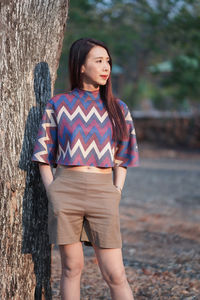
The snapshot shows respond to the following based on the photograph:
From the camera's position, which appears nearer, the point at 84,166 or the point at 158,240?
the point at 84,166

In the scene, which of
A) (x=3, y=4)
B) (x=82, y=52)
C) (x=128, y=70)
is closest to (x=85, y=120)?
(x=82, y=52)

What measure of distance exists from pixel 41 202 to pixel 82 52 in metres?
1.00

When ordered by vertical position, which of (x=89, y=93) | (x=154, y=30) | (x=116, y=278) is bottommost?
(x=116, y=278)

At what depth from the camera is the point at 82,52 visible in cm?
272

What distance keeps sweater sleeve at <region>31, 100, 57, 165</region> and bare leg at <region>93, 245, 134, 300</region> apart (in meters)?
0.64

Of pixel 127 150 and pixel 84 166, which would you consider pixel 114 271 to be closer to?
pixel 84 166

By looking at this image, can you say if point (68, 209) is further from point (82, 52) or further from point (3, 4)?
point (3, 4)

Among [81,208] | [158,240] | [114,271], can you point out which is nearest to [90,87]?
[81,208]

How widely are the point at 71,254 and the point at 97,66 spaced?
1.16 meters

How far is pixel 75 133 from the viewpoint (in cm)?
264

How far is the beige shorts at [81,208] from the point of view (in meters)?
2.55

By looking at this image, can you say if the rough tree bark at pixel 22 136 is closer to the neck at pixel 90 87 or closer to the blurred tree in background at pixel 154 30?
the neck at pixel 90 87

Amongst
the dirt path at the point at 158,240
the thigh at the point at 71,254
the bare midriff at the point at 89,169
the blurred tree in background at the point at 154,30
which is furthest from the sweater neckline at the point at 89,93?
the blurred tree in background at the point at 154,30

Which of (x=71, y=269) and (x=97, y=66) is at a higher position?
(x=97, y=66)
